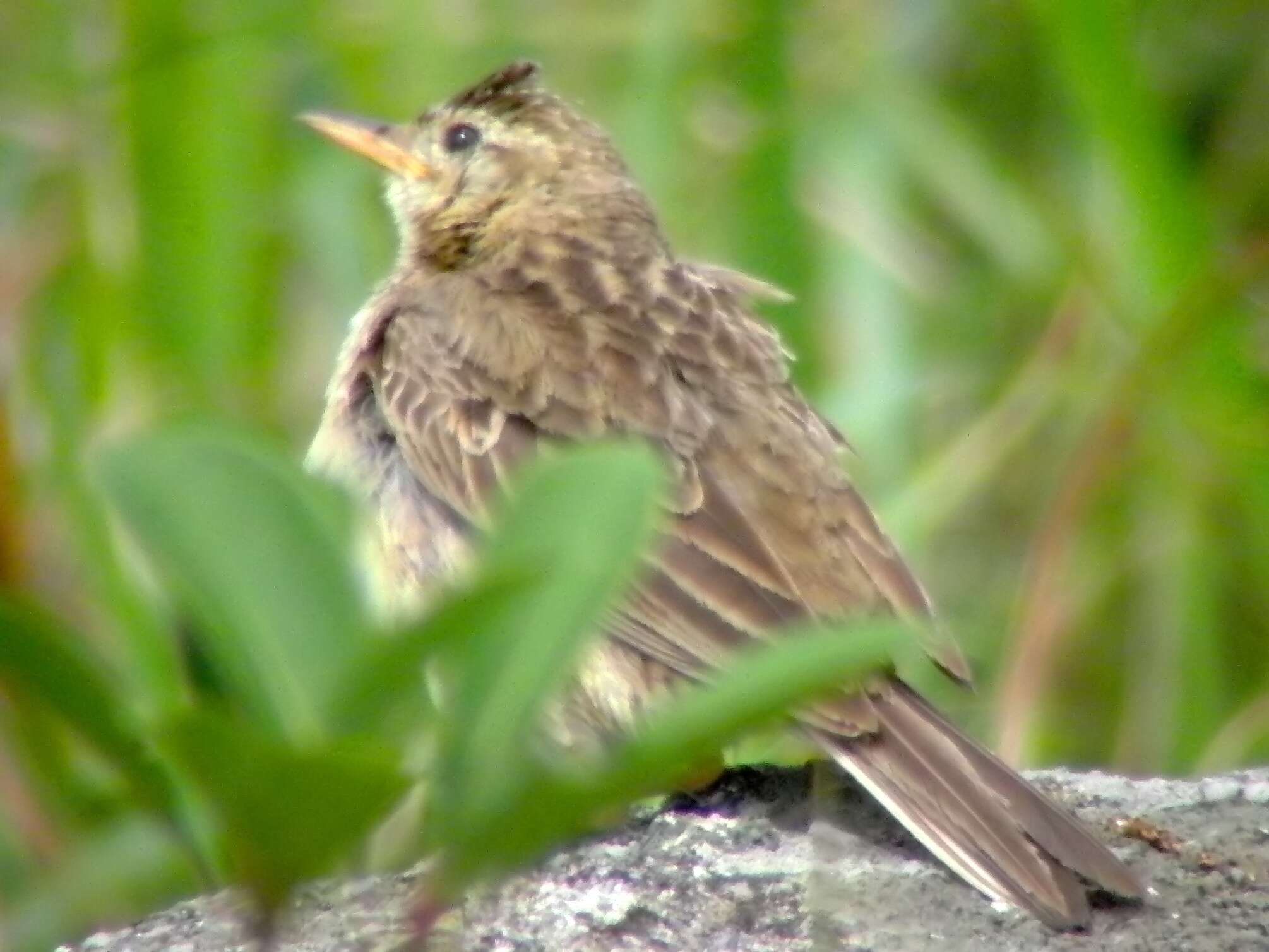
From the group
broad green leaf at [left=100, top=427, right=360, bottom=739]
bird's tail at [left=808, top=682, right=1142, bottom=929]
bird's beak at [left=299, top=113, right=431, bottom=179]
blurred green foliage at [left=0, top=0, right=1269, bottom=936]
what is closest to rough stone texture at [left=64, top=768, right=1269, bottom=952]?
bird's tail at [left=808, top=682, right=1142, bottom=929]

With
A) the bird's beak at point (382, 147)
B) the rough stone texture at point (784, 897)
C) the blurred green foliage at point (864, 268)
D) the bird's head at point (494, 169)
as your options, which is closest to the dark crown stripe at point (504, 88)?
the bird's head at point (494, 169)

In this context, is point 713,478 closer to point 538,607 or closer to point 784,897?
point 784,897

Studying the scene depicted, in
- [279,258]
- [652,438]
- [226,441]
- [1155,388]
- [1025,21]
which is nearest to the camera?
[226,441]

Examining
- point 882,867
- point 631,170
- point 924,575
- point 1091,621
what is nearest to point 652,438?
point 882,867

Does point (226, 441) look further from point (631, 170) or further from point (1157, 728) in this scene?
point (1157, 728)

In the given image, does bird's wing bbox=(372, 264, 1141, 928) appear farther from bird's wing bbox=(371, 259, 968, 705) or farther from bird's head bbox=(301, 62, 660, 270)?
bird's head bbox=(301, 62, 660, 270)

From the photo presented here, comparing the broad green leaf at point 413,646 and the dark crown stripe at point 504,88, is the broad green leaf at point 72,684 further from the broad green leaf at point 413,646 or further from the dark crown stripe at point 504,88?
the dark crown stripe at point 504,88
